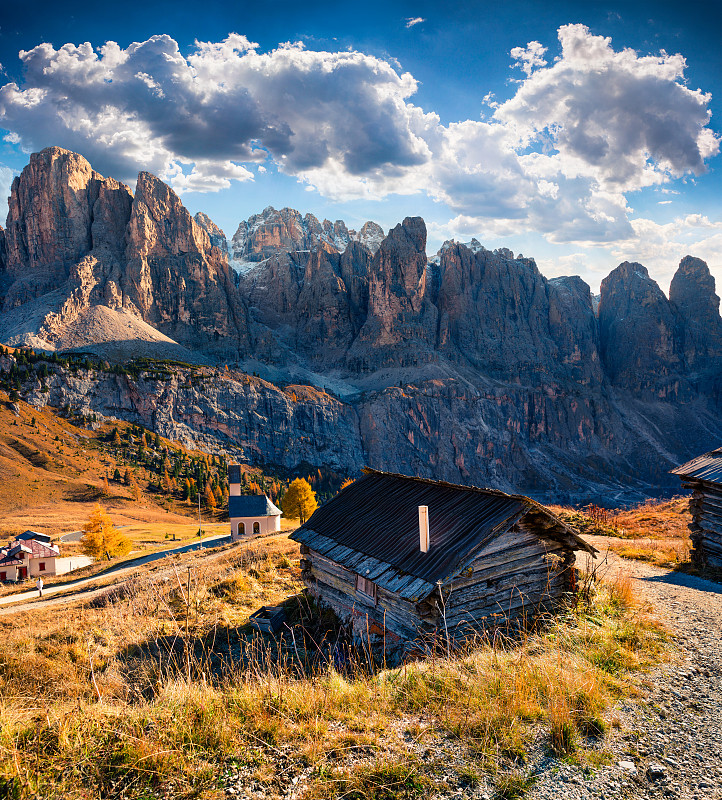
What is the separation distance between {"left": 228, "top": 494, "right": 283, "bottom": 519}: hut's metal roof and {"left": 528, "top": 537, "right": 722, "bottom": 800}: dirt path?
50913mm

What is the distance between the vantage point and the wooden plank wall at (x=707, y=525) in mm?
16188

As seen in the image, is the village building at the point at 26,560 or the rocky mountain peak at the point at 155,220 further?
the rocky mountain peak at the point at 155,220

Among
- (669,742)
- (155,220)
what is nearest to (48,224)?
(155,220)

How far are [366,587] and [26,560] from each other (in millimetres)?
49047

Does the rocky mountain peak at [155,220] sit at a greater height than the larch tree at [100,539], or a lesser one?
greater

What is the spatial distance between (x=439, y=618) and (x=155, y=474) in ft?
367

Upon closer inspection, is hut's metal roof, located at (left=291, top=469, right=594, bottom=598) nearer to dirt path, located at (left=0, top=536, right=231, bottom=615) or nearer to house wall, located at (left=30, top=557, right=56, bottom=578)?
dirt path, located at (left=0, top=536, right=231, bottom=615)

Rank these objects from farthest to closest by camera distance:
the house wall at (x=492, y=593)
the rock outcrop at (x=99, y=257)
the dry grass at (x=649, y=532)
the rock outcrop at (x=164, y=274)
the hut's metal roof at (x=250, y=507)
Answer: the rock outcrop at (x=164, y=274) → the rock outcrop at (x=99, y=257) → the hut's metal roof at (x=250, y=507) → the dry grass at (x=649, y=532) → the house wall at (x=492, y=593)

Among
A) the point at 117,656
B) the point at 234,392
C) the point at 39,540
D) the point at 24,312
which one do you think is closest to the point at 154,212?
the point at 24,312

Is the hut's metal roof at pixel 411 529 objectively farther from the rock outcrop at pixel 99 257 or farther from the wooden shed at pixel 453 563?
the rock outcrop at pixel 99 257

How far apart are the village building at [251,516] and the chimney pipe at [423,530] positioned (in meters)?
46.2

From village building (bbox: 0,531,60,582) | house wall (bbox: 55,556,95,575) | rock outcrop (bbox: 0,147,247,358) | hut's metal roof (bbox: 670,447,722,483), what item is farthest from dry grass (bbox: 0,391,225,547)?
hut's metal roof (bbox: 670,447,722,483)

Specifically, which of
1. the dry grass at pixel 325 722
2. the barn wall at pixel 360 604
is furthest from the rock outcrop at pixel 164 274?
the dry grass at pixel 325 722

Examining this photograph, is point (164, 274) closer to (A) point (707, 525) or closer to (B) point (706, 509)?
(B) point (706, 509)
